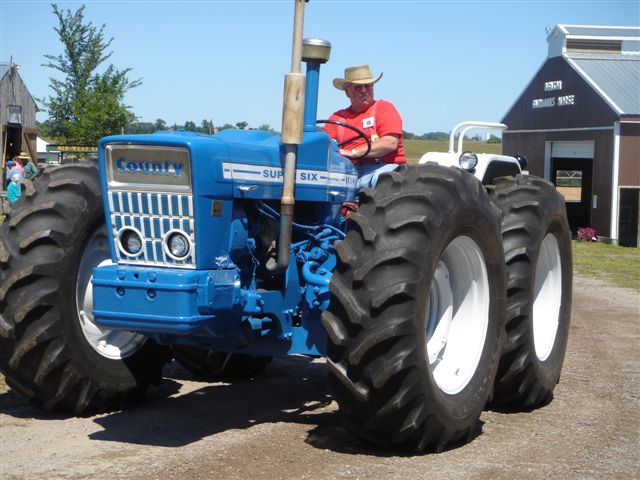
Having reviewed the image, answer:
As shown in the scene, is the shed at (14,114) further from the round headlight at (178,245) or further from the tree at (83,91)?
the round headlight at (178,245)

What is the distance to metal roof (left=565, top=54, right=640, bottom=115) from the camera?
75.9ft

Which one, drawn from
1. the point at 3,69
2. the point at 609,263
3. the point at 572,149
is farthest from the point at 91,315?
the point at 3,69

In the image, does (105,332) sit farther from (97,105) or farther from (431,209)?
(97,105)

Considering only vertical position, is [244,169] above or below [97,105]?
below

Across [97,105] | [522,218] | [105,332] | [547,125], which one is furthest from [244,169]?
[97,105]

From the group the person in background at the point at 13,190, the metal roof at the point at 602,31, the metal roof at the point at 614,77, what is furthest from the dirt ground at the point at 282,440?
the metal roof at the point at 602,31

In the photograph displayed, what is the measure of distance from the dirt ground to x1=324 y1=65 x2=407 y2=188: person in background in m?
1.63

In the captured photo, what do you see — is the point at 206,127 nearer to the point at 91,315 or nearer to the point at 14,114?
the point at 91,315

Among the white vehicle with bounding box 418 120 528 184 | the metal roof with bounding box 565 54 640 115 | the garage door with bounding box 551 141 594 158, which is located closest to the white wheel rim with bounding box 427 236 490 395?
the white vehicle with bounding box 418 120 528 184

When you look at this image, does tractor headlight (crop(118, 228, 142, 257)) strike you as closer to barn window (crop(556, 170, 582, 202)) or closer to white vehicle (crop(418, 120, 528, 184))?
white vehicle (crop(418, 120, 528, 184))

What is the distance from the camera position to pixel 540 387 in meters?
6.46

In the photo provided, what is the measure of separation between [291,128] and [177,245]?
0.91 meters

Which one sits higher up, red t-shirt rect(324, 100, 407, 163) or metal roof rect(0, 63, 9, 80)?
metal roof rect(0, 63, 9, 80)

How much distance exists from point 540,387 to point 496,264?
1.04 metres
